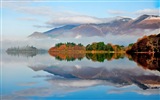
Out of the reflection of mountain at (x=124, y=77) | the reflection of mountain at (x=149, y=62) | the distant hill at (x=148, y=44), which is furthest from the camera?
the distant hill at (x=148, y=44)

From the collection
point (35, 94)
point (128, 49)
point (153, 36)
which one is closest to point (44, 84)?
point (35, 94)

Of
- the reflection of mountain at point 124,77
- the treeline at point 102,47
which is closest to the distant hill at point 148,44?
the treeline at point 102,47

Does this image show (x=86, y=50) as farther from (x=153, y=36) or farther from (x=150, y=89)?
(x=150, y=89)

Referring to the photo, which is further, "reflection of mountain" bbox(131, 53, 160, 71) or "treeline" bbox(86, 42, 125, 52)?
"treeline" bbox(86, 42, 125, 52)

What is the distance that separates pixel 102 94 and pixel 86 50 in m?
40.2

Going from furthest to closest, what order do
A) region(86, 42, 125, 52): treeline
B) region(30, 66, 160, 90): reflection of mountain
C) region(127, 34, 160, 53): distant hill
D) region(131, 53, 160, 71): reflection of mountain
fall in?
region(86, 42, 125, 52): treeline → region(127, 34, 160, 53): distant hill → region(131, 53, 160, 71): reflection of mountain → region(30, 66, 160, 90): reflection of mountain

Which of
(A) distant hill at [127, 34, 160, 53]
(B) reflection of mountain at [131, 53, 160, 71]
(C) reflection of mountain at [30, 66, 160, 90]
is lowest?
(C) reflection of mountain at [30, 66, 160, 90]

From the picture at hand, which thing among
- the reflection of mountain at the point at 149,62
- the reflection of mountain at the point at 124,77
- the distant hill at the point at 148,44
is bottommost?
the reflection of mountain at the point at 124,77

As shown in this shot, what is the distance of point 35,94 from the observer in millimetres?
4895

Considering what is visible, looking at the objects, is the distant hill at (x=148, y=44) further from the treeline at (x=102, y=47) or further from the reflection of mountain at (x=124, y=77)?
the reflection of mountain at (x=124, y=77)

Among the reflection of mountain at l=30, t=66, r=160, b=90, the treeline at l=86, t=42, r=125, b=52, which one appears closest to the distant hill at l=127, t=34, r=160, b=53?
the treeline at l=86, t=42, r=125, b=52

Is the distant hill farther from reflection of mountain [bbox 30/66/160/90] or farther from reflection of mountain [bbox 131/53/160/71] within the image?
reflection of mountain [bbox 30/66/160/90]

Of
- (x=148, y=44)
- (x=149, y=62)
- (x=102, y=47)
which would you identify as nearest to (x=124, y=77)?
(x=149, y=62)

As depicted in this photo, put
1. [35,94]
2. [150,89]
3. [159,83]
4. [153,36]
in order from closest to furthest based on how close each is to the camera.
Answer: [35,94] → [150,89] → [159,83] → [153,36]
